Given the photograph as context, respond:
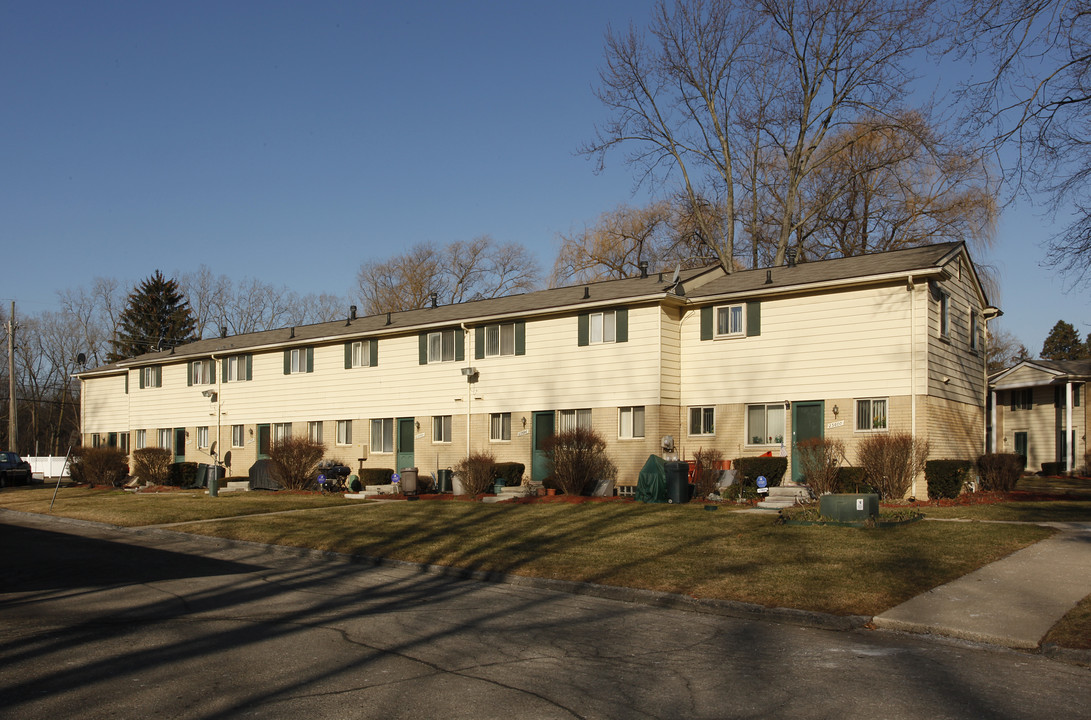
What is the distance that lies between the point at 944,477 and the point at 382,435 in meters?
19.4

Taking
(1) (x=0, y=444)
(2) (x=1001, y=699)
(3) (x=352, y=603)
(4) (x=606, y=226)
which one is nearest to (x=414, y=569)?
(3) (x=352, y=603)

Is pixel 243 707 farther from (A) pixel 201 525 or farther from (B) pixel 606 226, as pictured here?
(B) pixel 606 226

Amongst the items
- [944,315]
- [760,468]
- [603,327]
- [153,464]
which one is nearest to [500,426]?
[603,327]

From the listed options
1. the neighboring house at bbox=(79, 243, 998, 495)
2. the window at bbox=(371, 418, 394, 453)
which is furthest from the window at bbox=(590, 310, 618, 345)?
the window at bbox=(371, 418, 394, 453)

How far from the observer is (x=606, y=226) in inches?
1764

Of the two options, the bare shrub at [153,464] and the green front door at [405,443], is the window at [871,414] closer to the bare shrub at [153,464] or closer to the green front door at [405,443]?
the green front door at [405,443]

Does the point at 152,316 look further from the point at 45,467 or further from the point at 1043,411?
the point at 1043,411

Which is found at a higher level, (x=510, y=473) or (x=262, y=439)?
(x=262, y=439)

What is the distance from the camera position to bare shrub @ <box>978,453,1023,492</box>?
23.8 meters

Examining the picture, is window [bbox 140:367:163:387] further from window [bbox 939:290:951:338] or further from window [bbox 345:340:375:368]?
window [bbox 939:290:951:338]

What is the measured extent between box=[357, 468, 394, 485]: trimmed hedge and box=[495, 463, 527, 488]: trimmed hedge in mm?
4867

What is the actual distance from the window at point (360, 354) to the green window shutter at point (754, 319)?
48.9 ft

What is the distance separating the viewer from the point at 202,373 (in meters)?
40.9

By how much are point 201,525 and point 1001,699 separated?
56.6ft
